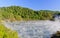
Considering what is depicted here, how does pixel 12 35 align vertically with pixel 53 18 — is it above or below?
above

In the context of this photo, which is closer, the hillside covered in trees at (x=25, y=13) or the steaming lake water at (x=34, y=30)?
the steaming lake water at (x=34, y=30)

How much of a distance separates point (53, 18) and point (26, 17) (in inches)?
458

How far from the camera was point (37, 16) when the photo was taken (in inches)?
4277

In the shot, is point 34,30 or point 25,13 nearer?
point 34,30

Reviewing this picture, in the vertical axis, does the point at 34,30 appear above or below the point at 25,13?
above

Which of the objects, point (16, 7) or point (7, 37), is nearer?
point (7, 37)

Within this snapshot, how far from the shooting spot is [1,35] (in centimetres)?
2323

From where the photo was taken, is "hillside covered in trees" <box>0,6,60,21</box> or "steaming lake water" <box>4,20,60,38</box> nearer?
"steaming lake water" <box>4,20,60,38</box>

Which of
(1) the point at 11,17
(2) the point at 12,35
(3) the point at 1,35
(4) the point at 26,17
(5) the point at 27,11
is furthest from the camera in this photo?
(5) the point at 27,11

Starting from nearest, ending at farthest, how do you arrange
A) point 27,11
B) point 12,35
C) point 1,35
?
1. point 1,35
2. point 12,35
3. point 27,11

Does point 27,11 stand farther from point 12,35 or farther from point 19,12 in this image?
point 12,35

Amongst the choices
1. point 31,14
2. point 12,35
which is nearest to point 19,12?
point 31,14

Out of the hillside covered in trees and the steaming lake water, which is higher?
the steaming lake water

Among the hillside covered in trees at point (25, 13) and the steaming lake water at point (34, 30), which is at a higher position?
the steaming lake water at point (34, 30)
